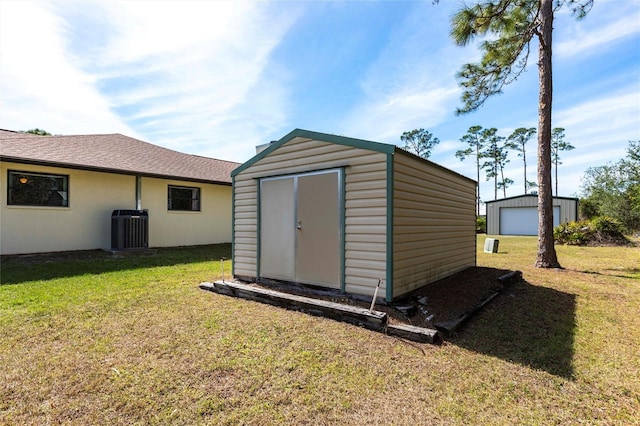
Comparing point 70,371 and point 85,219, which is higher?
point 85,219

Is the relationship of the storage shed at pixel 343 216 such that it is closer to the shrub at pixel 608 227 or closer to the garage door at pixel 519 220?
the shrub at pixel 608 227

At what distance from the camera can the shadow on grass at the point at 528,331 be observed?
9.42 ft

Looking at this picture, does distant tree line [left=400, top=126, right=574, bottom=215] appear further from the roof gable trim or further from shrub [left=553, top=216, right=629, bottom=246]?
the roof gable trim

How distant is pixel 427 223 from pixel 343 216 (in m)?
1.61

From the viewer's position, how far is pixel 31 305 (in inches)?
168

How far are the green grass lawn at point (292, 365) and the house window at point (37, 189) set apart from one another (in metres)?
5.11

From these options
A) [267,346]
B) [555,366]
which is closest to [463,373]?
[555,366]

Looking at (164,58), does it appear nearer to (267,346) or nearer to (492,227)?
(267,346)

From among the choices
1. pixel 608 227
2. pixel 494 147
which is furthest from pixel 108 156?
pixel 494 147

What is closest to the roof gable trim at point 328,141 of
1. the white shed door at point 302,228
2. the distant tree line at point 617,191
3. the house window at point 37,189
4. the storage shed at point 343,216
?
the storage shed at point 343,216

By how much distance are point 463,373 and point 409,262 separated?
2.01 metres

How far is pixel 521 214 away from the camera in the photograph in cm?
2152

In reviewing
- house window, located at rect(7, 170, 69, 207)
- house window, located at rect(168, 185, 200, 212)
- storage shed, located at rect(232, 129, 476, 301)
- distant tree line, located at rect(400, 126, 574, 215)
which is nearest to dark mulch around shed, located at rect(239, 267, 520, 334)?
storage shed, located at rect(232, 129, 476, 301)

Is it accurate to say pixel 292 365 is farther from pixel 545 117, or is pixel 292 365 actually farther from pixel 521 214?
pixel 521 214
